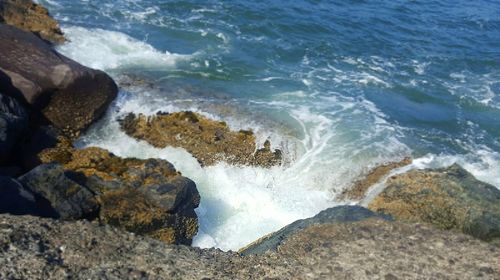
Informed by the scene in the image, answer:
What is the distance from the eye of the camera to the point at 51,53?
14.2 m

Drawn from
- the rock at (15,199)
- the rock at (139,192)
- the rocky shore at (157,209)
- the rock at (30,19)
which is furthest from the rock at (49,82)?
the rock at (15,199)

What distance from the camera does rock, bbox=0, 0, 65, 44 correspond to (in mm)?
18422

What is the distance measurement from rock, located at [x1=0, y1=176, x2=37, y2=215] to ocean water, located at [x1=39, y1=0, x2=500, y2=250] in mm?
3994

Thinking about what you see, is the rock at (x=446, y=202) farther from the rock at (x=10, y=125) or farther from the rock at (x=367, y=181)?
the rock at (x=10, y=125)

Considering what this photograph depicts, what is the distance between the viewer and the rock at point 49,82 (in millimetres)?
13141

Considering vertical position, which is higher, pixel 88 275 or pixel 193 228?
pixel 88 275

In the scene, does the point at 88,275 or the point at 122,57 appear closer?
the point at 88,275

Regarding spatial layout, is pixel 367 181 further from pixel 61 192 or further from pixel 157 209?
pixel 61 192

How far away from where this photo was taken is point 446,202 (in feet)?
→ 34.9

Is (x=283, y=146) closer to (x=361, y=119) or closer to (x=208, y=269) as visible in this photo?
(x=361, y=119)

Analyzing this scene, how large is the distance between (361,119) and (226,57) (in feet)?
20.7

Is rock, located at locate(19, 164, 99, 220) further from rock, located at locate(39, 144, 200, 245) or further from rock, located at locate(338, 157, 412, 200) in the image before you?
rock, located at locate(338, 157, 412, 200)

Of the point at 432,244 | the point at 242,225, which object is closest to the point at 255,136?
the point at 242,225

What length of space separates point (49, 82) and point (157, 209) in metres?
5.34
